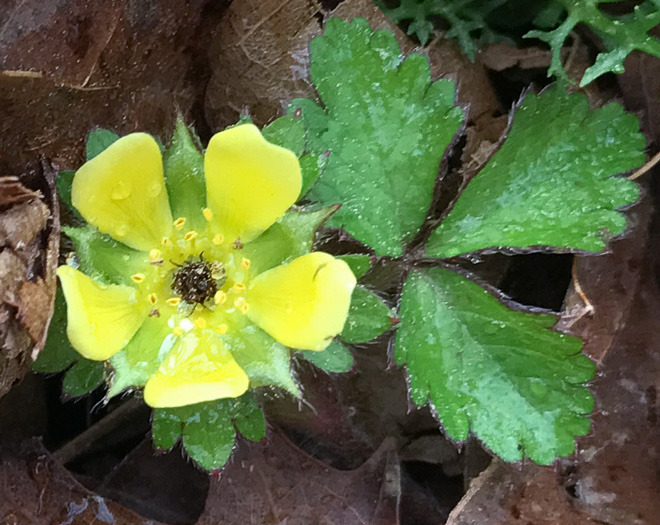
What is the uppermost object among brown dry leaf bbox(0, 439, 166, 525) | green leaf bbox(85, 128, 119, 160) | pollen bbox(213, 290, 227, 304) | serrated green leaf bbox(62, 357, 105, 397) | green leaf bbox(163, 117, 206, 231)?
green leaf bbox(85, 128, 119, 160)

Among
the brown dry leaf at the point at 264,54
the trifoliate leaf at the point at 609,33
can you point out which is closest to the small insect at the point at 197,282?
the brown dry leaf at the point at 264,54

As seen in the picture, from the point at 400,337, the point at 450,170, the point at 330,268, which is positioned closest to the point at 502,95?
the point at 450,170

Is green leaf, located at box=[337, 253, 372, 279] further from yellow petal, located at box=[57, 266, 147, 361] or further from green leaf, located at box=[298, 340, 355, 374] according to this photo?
yellow petal, located at box=[57, 266, 147, 361]

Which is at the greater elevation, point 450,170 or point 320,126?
point 320,126

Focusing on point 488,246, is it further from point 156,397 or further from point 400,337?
point 156,397

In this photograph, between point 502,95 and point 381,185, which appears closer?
point 381,185

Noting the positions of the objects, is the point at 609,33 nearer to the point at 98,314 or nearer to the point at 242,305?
the point at 242,305

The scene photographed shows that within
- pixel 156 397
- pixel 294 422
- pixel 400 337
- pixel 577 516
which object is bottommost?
pixel 577 516

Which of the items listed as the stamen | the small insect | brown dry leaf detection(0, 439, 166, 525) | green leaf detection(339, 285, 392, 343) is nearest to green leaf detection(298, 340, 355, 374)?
green leaf detection(339, 285, 392, 343)
